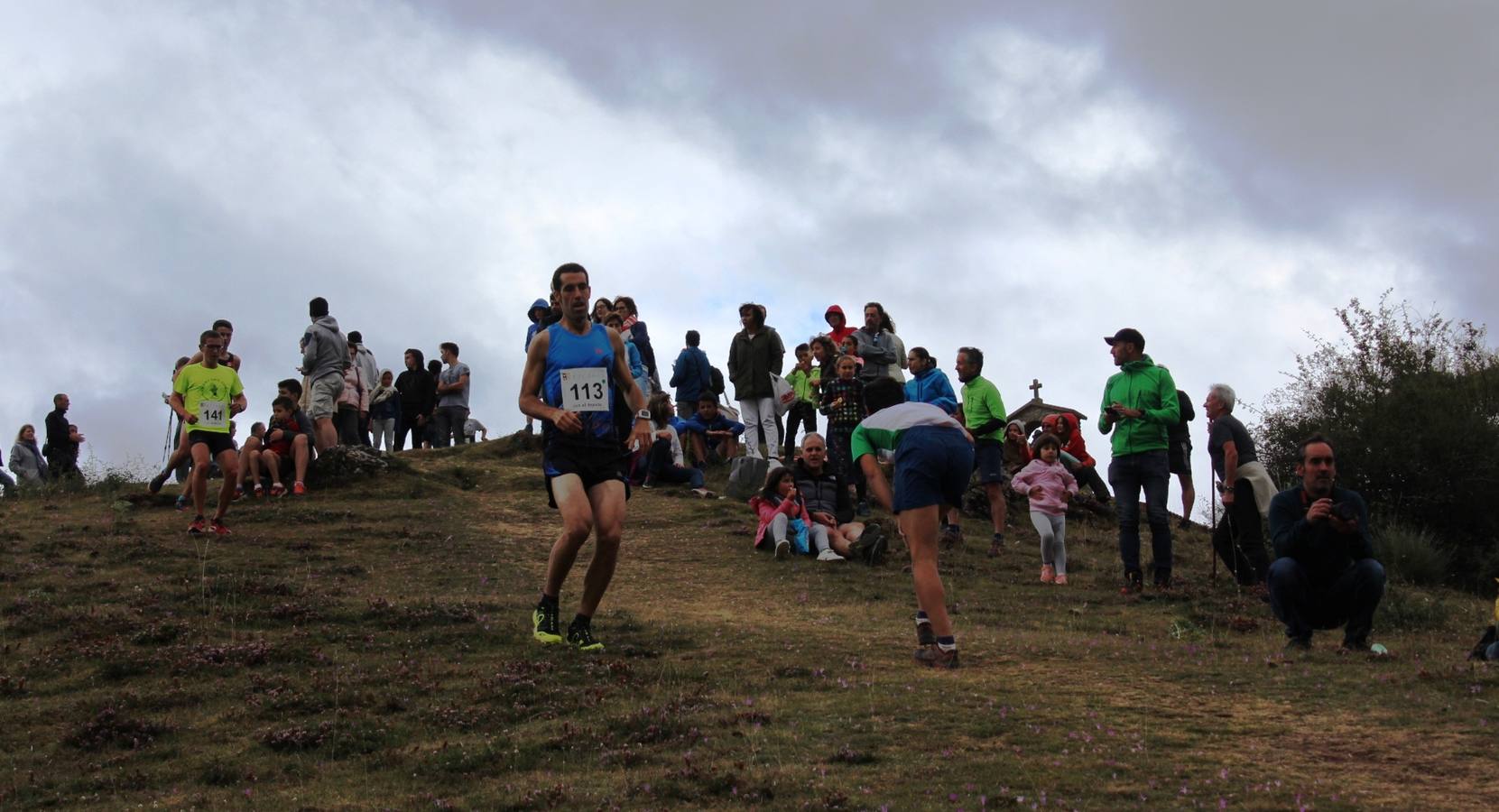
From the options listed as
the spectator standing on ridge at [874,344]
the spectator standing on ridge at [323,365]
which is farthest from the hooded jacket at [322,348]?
the spectator standing on ridge at [874,344]

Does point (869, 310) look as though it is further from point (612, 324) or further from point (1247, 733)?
point (1247, 733)

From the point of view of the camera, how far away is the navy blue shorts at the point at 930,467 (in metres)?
8.89

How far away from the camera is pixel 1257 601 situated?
508 inches

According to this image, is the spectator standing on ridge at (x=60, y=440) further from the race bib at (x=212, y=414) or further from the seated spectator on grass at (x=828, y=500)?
the seated spectator on grass at (x=828, y=500)

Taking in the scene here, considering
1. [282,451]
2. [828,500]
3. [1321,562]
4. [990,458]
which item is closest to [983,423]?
[990,458]

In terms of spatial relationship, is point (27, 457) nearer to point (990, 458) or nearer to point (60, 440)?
point (60, 440)

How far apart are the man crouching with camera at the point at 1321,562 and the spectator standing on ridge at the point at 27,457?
63.8 ft

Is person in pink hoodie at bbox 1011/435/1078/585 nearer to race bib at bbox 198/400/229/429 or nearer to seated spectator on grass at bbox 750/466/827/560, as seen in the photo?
seated spectator on grass at bbox 750/466/827/560

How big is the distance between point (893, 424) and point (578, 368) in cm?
196

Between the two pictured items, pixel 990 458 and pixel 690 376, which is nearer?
pixel 990 458

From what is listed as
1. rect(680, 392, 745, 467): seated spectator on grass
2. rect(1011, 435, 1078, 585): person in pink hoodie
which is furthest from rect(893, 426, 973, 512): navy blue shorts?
rect(680, 392, 745, 467): seated spectator on grass

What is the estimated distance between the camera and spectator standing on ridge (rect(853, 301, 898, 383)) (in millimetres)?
17375

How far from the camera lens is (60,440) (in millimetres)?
22438

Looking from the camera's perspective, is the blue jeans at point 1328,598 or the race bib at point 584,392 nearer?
the race bib at point 584,392
